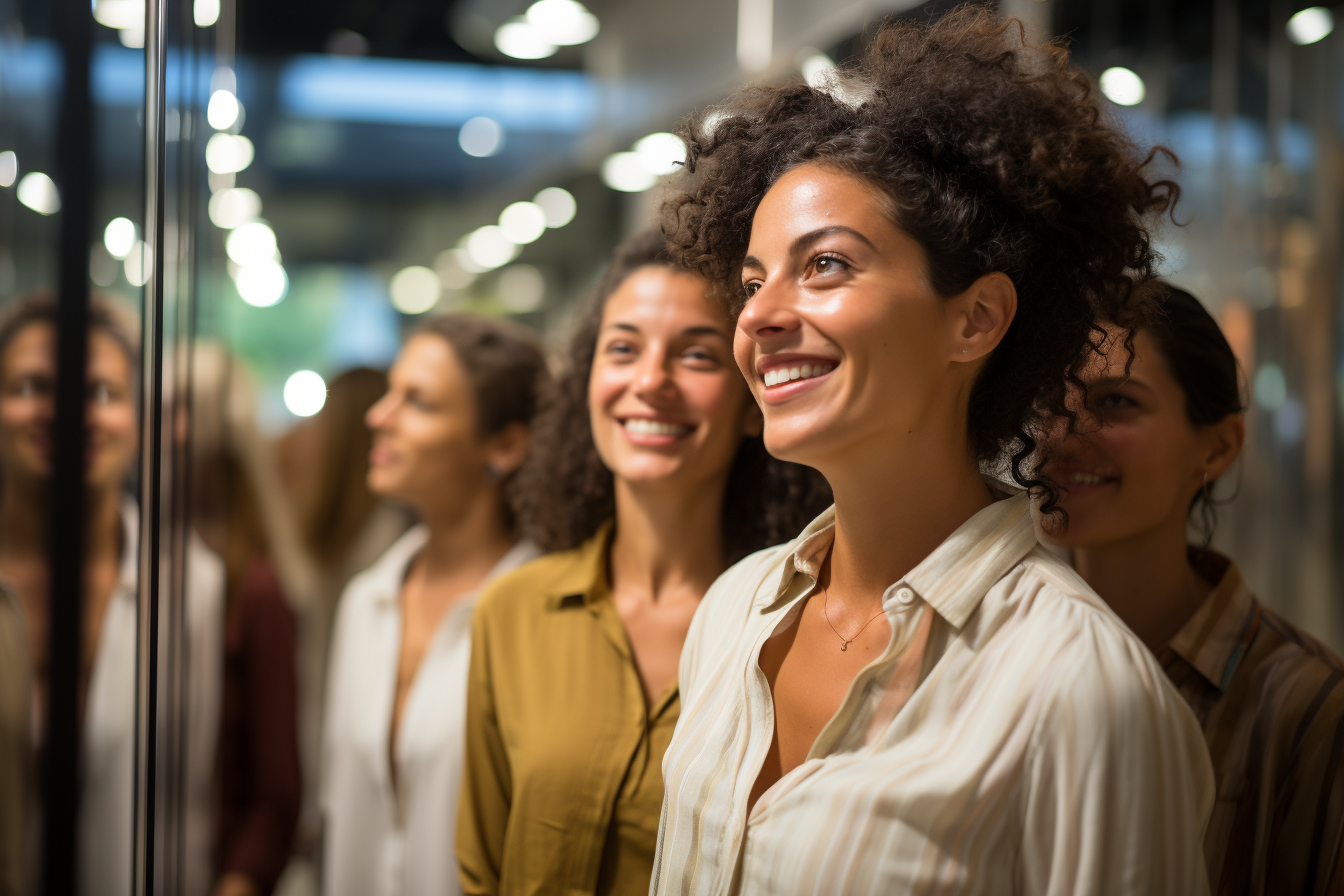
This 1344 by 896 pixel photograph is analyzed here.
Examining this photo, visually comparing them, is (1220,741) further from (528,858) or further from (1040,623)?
(528,858)

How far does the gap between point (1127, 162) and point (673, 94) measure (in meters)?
2.44

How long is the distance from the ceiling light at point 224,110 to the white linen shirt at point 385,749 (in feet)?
3.56

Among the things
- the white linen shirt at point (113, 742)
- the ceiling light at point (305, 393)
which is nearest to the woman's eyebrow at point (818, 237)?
the white linen shirt at point (113, 742)

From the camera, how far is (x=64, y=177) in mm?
1436

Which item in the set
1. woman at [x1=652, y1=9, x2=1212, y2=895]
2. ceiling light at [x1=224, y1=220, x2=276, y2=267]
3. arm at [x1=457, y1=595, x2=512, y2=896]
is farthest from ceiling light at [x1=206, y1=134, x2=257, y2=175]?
woman at [x1=652, y1=9, x2=1212, y2=895]

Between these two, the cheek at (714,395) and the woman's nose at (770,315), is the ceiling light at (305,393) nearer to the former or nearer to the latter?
the cheek at (714,395)

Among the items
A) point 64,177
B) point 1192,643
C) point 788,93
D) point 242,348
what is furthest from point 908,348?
point 242,348

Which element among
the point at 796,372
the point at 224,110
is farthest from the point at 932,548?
the point at 224,110

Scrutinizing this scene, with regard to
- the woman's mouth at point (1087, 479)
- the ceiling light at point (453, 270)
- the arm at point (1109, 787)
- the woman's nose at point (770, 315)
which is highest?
the ceiling light at point (453, 270)

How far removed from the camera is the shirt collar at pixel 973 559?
99 cm

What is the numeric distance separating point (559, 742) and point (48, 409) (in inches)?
35.8

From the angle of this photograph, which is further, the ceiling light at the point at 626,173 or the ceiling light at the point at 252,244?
the ceiling light at the point at 626,173

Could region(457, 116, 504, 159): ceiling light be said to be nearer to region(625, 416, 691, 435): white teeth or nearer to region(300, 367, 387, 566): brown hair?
region(300, 367, 387, 566): brown hair

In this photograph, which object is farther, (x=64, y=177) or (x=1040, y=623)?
(x=64, y=177)
